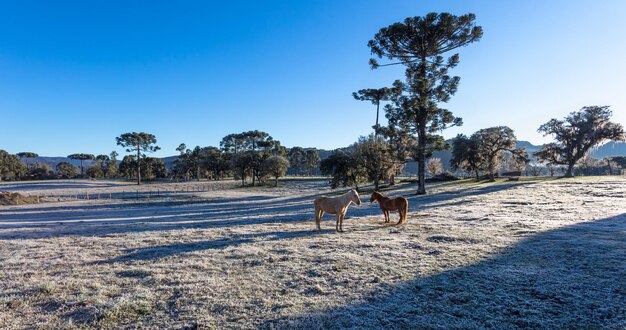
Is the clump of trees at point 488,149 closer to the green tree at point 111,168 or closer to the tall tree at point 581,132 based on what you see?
the tall tree at point 581,132

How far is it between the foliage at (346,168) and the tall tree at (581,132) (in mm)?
30907

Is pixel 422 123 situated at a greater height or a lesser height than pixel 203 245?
greater

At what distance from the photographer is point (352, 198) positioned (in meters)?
11.8

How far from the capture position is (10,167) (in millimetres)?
93312

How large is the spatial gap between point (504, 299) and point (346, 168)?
118 feet

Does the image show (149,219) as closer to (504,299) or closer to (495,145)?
(504,299)

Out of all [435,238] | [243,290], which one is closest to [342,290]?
[243,290]

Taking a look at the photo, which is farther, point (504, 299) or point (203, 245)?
point (203, 245)

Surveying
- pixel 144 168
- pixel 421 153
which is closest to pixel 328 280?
pixel 421 153

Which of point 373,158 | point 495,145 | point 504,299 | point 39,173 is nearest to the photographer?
point 504,299

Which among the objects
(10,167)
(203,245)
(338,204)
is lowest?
(203,245)

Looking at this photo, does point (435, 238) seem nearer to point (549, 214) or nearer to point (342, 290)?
point (342, 290)

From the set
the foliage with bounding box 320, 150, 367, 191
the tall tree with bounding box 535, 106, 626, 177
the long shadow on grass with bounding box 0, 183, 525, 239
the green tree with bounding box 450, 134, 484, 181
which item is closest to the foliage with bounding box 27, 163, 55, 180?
the long shadow on grass with bounding box 0, 183, 525, 239

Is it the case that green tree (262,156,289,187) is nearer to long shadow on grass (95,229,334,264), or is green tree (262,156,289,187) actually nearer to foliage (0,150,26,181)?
long shadow on grass (95,229,334,264)
